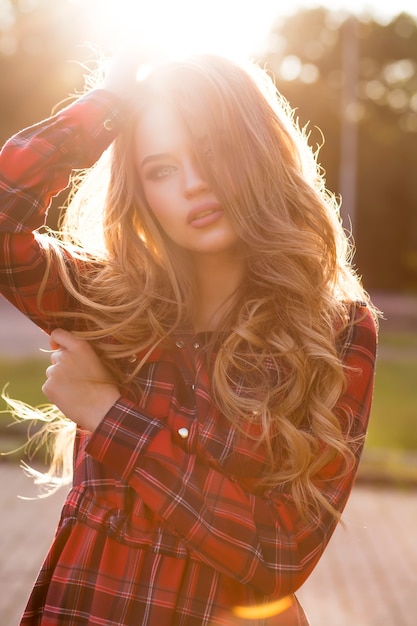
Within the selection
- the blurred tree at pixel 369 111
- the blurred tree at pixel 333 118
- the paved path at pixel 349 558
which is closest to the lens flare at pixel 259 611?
the paved path at pixel 349 558

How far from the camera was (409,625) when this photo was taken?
4.51m

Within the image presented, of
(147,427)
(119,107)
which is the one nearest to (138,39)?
(119,107)

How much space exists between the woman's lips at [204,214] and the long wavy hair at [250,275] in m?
0.02

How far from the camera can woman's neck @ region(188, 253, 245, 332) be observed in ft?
7.55

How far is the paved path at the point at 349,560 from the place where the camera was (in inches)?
184

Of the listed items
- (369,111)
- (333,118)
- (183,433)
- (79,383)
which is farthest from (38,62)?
(183,433)

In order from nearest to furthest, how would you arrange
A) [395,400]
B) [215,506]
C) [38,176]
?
1. [215,506]
2. [38,176]
3. [395,400]

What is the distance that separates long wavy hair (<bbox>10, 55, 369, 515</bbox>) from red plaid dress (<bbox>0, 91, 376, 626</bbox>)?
0.06 m

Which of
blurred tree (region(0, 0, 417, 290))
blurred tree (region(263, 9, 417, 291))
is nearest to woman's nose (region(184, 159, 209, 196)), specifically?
blurred tree (region(263, 9, 417, 291))

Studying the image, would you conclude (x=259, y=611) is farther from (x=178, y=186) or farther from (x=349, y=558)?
(x=349, y=558)

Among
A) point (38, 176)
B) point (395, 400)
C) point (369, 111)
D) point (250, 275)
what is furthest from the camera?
point (369, 111)

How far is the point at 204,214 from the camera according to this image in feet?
6.99

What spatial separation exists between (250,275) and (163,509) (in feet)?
2.39

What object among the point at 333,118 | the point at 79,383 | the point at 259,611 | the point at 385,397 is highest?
the point at 79,383
